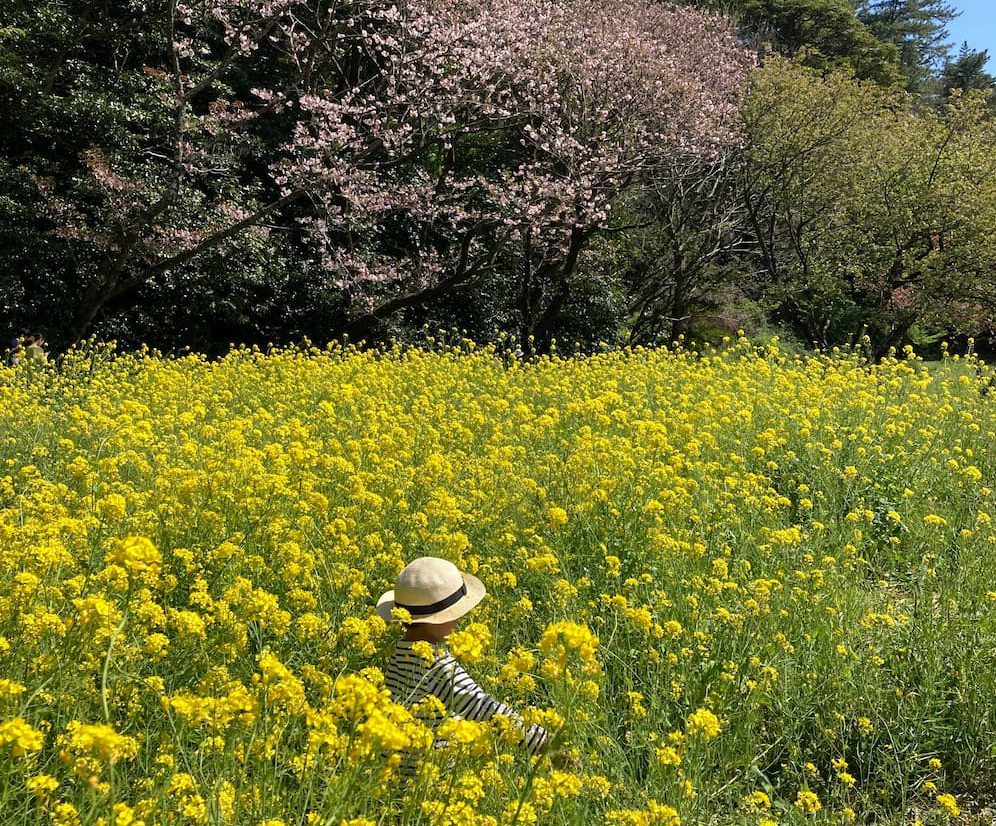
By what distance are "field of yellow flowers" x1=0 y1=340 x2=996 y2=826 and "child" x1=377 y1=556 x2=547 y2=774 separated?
0.10 m

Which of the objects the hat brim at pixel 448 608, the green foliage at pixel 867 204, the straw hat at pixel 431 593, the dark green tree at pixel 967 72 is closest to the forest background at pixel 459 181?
the green foliage at pixel 867 204

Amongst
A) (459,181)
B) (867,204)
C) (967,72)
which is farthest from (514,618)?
(967,72)

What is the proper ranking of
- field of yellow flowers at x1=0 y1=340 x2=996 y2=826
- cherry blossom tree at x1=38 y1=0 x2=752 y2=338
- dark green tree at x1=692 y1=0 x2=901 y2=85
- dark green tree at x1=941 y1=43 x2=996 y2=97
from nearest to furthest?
field of yellow flowers at x1=0 y1=340 x2=996 y2=826, cherry blossom tree at x1=38 y1=0 x2=752 y2=338, dark green tree at x1=692 y1=0 x2=901 y2=85, dark green tree at x1=941 y1=43 x2=996 y2=97

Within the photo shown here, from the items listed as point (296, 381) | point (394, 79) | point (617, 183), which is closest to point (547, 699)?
point (296, 381)

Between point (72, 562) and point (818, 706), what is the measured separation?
286 cm

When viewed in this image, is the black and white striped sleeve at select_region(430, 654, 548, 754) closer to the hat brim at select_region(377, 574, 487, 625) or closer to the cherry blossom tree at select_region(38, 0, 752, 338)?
the hat brim at select_region(377, 574, 487, 625)

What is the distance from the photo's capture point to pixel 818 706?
3.13 meters

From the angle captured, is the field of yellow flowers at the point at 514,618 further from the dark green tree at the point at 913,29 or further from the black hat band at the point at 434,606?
the dark green tree at the point at 913,29

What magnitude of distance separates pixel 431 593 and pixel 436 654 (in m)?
0.20

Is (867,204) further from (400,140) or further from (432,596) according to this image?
(432,596)

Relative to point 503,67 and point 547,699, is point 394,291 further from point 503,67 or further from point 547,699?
point 547,699

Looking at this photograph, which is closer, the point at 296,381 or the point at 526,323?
the point at 296,381

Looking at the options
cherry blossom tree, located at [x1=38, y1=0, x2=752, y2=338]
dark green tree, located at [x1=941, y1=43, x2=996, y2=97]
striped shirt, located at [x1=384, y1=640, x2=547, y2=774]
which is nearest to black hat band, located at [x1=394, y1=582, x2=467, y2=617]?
striped shirt, located at [x1=384, y1=640, x2=547, y2=774]

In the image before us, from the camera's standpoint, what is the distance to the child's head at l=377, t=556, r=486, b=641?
8.36 feet
